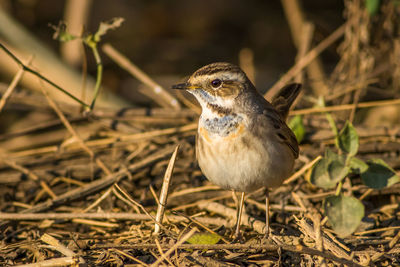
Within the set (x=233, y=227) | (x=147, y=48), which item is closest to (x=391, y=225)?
(x=233, y=227)

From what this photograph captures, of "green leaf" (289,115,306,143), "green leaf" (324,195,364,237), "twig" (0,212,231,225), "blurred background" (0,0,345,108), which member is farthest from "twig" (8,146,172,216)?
"blurred background" (0,0,345,108)

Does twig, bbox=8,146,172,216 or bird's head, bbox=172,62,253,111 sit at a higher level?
bird's head, bbox=172,62,253,111

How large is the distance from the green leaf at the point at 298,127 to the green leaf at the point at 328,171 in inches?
49.9

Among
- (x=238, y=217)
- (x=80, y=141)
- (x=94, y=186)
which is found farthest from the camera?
(x=80, y=141)

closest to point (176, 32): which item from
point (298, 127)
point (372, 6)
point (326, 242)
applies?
point (372, 6)

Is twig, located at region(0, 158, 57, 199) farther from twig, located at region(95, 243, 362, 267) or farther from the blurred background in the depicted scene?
the blurred background

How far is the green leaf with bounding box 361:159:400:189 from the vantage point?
3.88 m

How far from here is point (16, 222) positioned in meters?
4.46

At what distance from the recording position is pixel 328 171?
387 centimetres

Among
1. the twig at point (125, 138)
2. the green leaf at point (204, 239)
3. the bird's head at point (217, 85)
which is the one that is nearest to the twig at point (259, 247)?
the green leaf at point (204, 239)

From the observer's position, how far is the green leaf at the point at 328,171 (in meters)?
3.83

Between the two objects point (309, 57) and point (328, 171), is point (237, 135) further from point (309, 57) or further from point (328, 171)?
point (309, 57)

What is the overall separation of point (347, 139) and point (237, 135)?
88cm

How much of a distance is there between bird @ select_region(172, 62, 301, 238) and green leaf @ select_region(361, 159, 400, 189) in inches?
24.5
